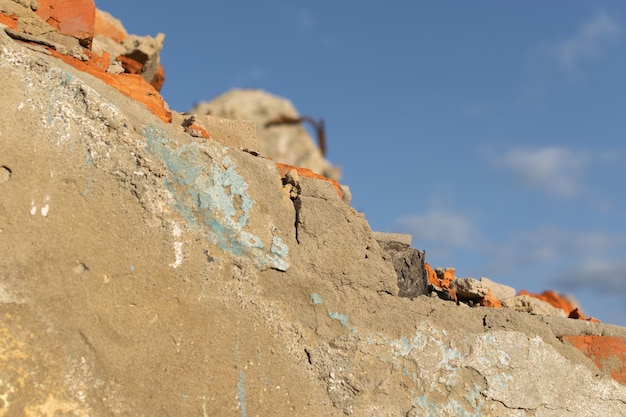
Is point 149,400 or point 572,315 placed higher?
point 572,315

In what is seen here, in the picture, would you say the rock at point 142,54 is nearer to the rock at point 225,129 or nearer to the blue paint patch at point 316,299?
the rock at point 225,129

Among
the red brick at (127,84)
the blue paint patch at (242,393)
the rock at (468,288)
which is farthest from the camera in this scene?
the rock at (468,288)

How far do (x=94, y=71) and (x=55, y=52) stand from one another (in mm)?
184

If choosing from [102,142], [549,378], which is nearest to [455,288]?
[549,378]

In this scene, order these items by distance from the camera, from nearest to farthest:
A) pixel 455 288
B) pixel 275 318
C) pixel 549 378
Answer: pixel 275 318
pixel 549 378
pixel 455 288

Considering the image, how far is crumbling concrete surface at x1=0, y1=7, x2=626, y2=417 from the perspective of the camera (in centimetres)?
283

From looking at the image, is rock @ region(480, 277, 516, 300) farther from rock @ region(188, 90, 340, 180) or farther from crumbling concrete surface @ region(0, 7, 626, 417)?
rock @ region(188, 90, 340, 180)

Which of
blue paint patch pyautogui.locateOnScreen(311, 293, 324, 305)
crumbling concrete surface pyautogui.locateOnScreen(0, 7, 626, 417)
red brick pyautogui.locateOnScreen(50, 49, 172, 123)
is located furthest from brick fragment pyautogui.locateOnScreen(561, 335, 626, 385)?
red brick pyautogui.locateOnScreen(50, 49, 172, 123)

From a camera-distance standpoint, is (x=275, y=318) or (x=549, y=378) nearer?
(x=275, y=318)

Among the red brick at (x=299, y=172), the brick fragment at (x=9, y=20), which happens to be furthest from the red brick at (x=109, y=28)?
the red brick at (x=299, y=172)

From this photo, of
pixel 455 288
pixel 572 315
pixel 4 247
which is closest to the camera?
pixel 4 247

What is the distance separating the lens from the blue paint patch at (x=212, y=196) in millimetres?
3195

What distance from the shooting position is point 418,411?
11.3ft

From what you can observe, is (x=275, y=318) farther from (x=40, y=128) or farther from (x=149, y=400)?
(x=40, y=128)
